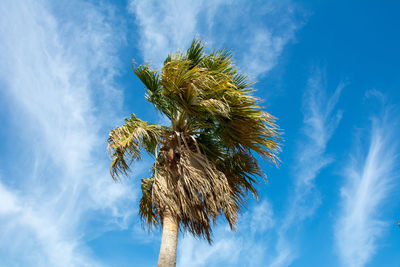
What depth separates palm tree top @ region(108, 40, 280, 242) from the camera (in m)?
5.21

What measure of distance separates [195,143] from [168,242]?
1.95 m

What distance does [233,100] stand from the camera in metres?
5.47

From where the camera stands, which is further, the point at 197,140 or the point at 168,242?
the point at 197,140

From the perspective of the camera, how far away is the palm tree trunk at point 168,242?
4.55 meters

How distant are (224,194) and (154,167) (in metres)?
1.40

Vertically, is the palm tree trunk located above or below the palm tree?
below

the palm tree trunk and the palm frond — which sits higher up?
the palm frond

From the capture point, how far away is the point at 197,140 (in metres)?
6.36

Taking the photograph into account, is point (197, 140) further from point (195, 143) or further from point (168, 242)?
point (168, 242)

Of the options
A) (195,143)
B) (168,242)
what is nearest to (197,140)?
(195,143)

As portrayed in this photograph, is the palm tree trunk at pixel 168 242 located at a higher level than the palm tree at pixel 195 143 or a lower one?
lower

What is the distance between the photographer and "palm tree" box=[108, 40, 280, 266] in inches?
204

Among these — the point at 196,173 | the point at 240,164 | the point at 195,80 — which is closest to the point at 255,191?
the point at 240,164

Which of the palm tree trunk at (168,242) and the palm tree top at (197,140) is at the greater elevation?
the palm tree top at (197,140)
